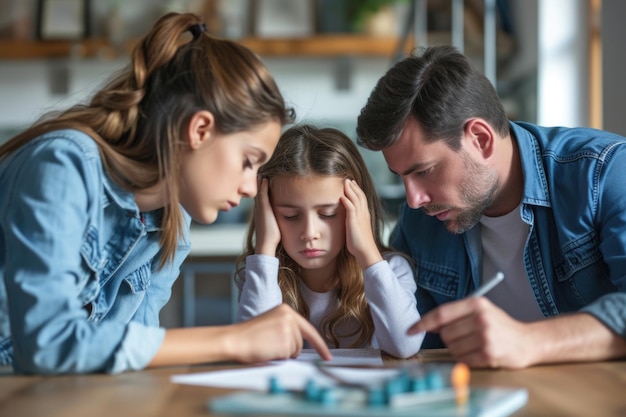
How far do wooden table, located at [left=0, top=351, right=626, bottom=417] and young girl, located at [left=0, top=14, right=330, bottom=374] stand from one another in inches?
1.8

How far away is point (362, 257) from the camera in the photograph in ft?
5.50

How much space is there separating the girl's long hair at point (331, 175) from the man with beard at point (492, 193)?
0.09 metres

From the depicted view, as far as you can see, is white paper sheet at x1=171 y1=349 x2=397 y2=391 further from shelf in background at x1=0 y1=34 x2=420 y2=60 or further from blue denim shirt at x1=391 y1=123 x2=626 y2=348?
shelf in background at x1=0 y1=34 x2=420 y2=60

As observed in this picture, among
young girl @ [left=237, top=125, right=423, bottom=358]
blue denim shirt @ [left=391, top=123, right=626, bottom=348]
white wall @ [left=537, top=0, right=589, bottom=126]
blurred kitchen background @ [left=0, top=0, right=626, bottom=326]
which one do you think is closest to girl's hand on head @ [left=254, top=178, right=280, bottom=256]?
young girl @ [left=237, top=125, right=423, bottom=358]

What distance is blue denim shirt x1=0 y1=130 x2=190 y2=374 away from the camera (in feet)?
3.56

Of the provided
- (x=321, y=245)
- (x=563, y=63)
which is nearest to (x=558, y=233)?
(x=321, y=245)

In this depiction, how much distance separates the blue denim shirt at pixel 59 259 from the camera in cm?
109

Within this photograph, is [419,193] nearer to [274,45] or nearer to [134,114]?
[134,114]

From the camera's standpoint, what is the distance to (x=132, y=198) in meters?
1.36

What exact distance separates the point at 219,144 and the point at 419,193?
1.64 feet

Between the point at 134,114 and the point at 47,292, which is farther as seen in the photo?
the point at 134,114

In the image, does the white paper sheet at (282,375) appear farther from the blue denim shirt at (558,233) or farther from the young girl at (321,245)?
the blue denim shirt at (558,233)

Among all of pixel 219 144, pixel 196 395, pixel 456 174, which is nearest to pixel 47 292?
pixel 196 395

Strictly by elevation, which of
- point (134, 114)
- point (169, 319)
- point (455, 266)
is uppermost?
point (134, 114)
